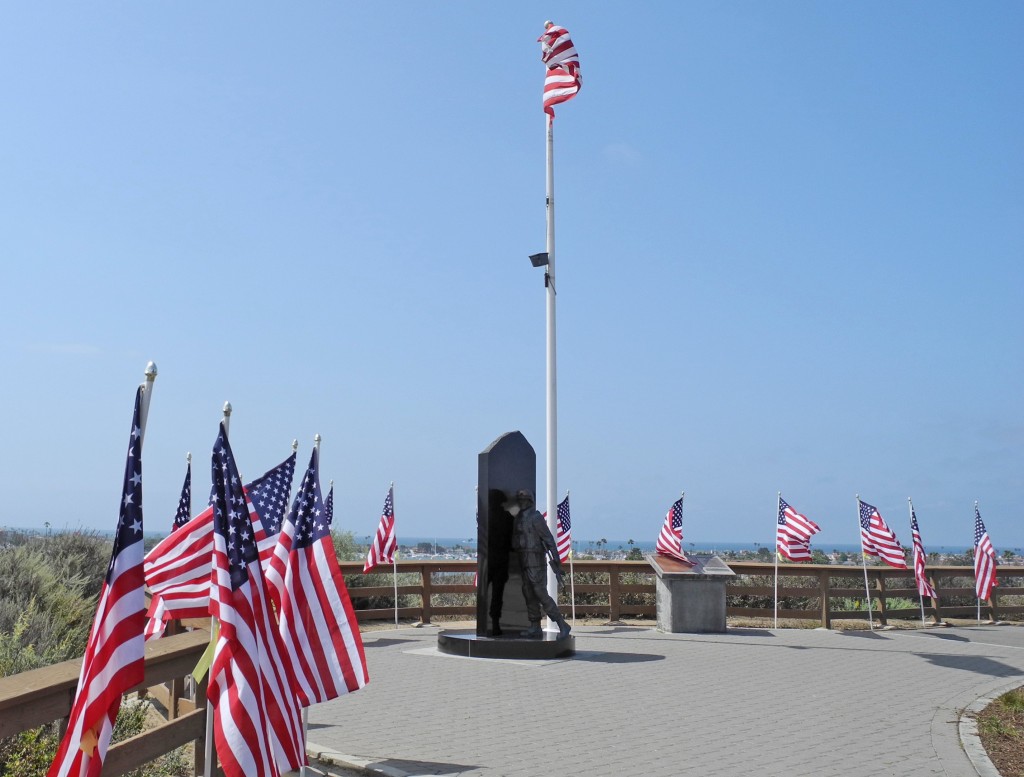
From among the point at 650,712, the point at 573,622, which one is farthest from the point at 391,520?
the point at 650,712

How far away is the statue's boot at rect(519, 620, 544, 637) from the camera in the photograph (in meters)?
13.9

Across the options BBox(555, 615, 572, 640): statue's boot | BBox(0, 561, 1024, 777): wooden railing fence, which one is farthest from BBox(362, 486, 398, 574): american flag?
BBox(555, 615, 572, 640): statue's boot

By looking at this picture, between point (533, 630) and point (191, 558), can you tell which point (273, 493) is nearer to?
point (191, 558)

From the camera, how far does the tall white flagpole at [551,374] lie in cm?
1603

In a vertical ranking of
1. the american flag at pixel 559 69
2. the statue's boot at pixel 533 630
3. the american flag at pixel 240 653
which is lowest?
the statue's boot at pixel 533 630

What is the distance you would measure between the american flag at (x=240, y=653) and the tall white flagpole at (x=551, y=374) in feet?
33.4

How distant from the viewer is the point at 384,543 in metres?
17.1

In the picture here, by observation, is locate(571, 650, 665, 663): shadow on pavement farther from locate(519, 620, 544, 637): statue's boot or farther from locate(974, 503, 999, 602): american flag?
locate(974, 503, 999, 602): american flag

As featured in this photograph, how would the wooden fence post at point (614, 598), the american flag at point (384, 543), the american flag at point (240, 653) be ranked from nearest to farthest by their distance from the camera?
the american flag at point (240, 653)
the american flag at point (384, 543)
the wooden fence post at point (614, 598)

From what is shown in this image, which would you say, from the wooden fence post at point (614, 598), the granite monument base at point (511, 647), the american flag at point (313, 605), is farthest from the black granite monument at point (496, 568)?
the american flag at point (313, 605)

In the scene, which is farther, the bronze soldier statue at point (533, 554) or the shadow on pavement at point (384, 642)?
the shadow on pavement at point (384, 642)

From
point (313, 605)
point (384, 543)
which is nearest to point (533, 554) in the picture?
point (384, 543)

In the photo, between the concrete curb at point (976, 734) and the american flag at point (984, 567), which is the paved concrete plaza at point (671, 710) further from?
the american flag at point (984, 567)

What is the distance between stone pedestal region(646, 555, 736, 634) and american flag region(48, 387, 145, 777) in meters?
14.1
